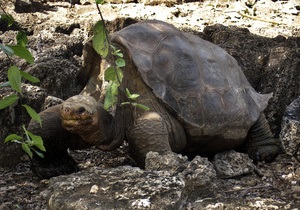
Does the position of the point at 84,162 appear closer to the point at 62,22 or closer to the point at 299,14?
the point at 62,22

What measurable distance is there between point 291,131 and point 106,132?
4.13 feet

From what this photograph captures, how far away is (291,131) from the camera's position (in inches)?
140

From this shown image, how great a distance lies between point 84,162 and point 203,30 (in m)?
1.97

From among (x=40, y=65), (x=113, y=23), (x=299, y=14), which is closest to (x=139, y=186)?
(x=40, y=65)

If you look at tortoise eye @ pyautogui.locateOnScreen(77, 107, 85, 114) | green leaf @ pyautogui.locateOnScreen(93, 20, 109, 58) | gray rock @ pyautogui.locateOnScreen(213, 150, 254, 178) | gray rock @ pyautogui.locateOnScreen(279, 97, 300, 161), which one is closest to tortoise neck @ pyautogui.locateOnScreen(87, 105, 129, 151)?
tortoise eye @ pyautogui.locateOnScreen(77, 107, 85, 114)

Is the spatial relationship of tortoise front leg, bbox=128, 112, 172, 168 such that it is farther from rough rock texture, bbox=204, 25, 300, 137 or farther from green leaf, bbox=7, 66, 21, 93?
green leaf, bbox=7, 66, 21, 93

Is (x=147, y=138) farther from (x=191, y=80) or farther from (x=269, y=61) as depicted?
(x=269, y=61)

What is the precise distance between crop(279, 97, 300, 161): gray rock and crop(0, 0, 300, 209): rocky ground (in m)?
0.06

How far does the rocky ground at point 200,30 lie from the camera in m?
2.72

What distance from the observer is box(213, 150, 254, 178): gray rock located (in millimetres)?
3119

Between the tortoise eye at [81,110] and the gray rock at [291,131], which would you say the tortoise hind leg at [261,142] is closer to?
the gray rock at [291,131]

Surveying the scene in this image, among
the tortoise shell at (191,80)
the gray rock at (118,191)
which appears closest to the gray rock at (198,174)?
the gray rock at (118,191)

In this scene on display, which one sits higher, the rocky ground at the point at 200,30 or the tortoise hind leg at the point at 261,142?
the rocky ground at the point at 200,30

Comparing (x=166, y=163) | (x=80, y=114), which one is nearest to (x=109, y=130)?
(x=80, y=114)
